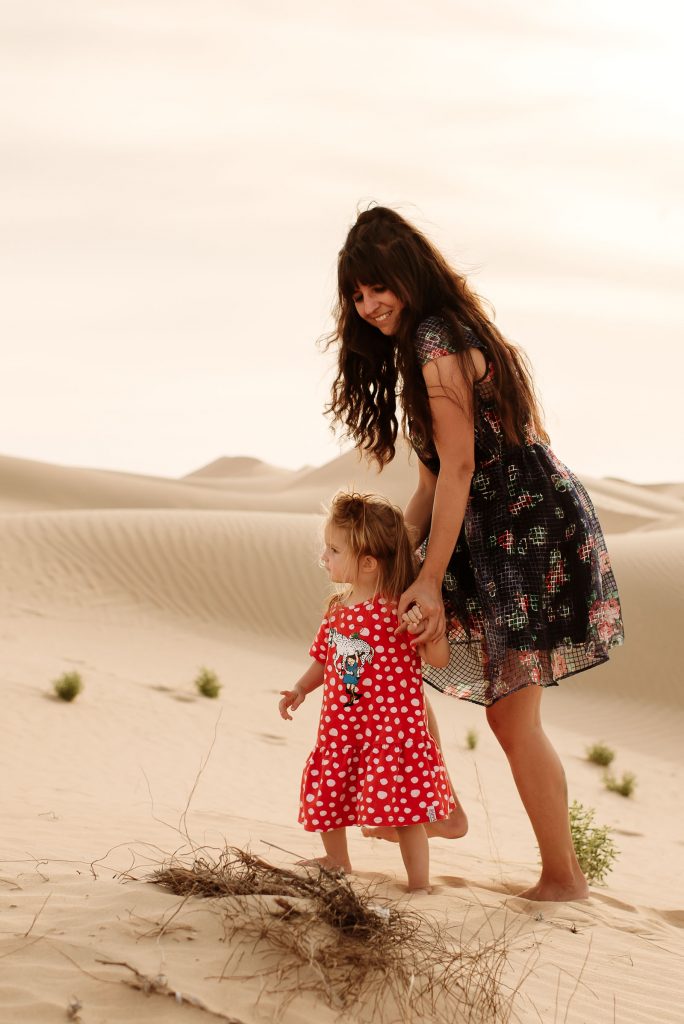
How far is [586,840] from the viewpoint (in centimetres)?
607

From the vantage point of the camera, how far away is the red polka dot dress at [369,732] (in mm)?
3945

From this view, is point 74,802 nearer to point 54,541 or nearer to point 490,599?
point 490,599

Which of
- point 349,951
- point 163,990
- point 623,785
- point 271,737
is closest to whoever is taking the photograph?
point 163,990

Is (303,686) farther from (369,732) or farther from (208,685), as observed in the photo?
A: (208,685)

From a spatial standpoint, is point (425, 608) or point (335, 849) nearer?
point (425, 608)

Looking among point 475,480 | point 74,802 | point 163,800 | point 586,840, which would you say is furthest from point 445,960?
point 163,800

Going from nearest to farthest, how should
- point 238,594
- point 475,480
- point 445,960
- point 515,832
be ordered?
point 445,960 → point 475,480 → point 515,832 → point 238,594

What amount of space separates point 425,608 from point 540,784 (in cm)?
94

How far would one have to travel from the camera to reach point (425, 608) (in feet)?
12.9

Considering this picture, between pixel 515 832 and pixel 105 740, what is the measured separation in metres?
3.52

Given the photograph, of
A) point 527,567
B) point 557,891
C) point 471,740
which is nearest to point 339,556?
point 527,567

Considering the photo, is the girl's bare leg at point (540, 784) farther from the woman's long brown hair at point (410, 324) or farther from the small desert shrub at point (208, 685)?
the small desert shrub at point (208, 685)

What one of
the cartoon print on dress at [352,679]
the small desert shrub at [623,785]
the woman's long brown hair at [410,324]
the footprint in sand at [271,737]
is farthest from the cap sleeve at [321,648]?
the small desert shrub at [623,785]

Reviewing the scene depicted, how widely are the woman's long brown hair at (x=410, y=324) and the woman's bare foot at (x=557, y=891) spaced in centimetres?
171
